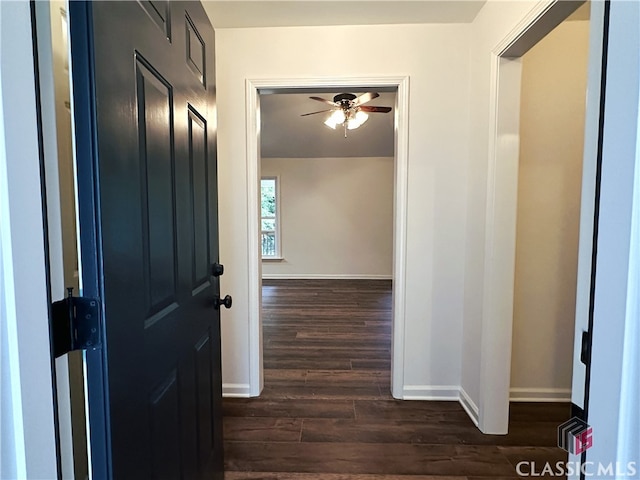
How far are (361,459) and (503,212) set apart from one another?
61.3 inches

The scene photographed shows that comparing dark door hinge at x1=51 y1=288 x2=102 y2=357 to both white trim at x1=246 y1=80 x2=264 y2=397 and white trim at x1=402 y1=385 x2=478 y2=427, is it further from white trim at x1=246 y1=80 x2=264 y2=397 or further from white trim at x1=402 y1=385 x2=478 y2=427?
white trim at x1=402 y1=385 x2=478 y2=427

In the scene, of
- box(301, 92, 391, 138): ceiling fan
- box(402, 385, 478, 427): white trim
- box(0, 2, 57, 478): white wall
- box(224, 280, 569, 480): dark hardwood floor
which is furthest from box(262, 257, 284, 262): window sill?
box(0, 2, 57, 478): white wall

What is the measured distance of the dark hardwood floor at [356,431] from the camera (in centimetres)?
164

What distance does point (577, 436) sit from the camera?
669mm

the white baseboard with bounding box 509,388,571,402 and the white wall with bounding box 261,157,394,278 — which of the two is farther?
the white wall with bounding box 261,157,394,278

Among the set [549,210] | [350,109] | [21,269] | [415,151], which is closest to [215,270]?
[21,269]

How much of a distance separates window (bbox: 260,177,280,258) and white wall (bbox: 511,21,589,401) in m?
4.90

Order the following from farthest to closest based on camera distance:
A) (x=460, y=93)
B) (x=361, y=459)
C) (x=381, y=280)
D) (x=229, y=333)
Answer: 1. (x=381, y=280)
2. (x=229, y=333)
3. (x=460, y=93)
4. (x=361, y=459)

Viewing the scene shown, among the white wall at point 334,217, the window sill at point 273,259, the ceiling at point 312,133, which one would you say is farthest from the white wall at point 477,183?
the window sill at point 273,259

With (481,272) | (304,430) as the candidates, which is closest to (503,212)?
(481,272)

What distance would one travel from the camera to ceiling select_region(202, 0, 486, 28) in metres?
1.87

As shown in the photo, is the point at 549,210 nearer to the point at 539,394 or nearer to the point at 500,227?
the point at 500,227

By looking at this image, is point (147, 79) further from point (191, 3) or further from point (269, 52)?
point (269, 52)

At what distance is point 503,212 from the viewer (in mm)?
1785
